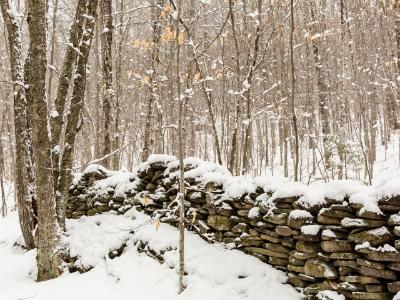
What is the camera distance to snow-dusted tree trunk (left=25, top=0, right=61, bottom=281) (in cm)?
561

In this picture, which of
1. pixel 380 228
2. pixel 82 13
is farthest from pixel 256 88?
pixel 380 228

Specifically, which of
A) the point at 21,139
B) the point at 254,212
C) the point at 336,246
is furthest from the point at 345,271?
the point at 21,139

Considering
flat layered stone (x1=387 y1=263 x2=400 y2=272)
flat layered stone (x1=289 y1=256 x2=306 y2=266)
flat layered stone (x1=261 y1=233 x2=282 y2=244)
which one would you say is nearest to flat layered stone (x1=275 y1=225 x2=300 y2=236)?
flat layered stone (x1=261 y1=233 x2=282 y2=244)

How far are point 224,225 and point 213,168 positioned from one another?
864mm

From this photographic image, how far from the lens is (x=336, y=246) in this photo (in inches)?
143

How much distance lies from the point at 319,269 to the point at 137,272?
2.61 meters

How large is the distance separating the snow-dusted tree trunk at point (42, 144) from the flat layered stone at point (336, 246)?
401 cm

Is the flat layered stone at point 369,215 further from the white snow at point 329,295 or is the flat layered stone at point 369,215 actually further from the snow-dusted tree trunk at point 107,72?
the snow-dusted tree trunk at point 107,72

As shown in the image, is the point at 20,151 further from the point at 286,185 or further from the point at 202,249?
the point at 286,185

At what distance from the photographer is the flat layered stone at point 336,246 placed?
3572mm

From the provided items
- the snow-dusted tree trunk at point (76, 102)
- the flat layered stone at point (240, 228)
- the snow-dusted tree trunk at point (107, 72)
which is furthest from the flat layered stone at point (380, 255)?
the snow-dusted tree trunk at point (107, 72)

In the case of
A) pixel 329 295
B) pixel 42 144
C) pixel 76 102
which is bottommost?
pixel 329 295

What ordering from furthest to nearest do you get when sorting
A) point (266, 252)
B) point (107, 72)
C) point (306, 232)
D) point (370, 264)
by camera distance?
point (107, 72)
point (266, 252)
point (306, 232)
point (370, 264)

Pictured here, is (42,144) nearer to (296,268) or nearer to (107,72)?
(107,72)
